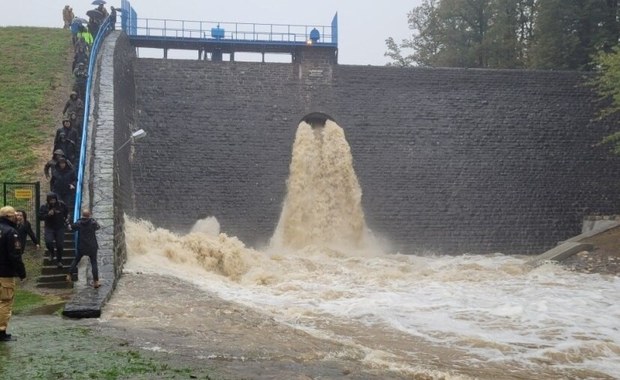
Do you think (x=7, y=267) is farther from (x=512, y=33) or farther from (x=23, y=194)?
A: (x=512, y=33)

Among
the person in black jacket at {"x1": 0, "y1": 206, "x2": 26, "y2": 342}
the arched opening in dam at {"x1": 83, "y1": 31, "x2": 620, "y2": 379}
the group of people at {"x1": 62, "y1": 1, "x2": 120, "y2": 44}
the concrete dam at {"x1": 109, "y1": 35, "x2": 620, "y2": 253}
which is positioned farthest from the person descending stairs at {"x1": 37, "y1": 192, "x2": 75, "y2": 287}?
the group of people at {"x1": 62, "y1": 1, "x2": 120, "y2": 44}

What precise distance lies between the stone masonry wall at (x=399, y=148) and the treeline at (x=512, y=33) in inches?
124

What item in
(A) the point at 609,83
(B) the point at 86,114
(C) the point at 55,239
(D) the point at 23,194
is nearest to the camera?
(C) the point at 55,239

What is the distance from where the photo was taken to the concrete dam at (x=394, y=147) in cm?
1841

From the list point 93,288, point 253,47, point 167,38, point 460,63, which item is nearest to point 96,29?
point 167,38

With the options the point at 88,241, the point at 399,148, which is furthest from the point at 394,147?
the point at 88,241

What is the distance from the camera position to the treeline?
81.5 ft

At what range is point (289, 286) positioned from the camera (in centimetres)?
1211

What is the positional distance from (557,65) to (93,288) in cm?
2151

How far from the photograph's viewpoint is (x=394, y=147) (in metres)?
19.7

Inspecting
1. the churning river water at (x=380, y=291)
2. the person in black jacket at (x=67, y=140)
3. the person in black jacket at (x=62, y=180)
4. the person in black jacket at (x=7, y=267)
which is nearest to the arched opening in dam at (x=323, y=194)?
the churning river water at (x=380, y=291)

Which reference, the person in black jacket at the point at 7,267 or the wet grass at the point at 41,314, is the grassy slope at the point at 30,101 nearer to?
the wet grass at the point at 41,314

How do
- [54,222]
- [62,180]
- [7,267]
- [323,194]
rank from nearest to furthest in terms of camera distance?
[7,267] → [54,222] → [62,180] → [323,194]

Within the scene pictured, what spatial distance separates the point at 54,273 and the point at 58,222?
0.78 metres
